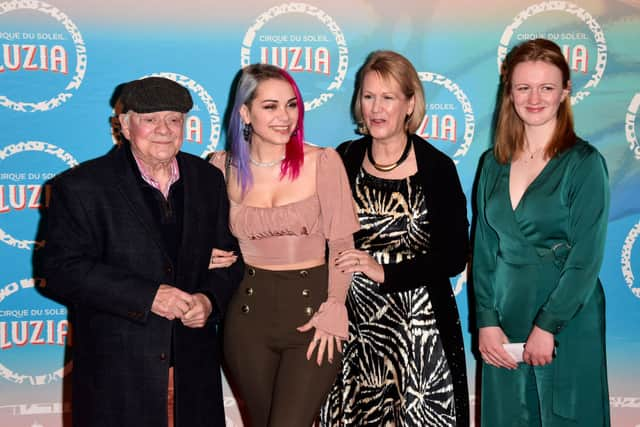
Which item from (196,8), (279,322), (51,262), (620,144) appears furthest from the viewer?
(620,144)

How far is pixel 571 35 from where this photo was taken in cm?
405

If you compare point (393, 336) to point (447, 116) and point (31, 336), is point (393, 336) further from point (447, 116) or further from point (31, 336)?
point (31, 336)

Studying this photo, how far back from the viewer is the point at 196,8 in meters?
3.86

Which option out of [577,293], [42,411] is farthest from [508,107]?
[42,411]

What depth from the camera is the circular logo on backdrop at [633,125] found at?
410 centimetres

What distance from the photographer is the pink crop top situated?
8.87 feet

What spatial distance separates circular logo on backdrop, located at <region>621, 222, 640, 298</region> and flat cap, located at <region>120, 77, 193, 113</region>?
291 cm

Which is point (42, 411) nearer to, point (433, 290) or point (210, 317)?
point (210, 317)

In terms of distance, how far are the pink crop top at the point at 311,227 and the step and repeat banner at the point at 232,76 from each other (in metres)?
1.33

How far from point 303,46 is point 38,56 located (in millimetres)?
1426

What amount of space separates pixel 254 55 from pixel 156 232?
6.00ft

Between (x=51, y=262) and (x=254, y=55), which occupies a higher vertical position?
(x=254, y=55)

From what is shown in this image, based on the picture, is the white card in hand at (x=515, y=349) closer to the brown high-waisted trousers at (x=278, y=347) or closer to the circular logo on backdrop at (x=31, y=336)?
the brown high-waisted trousers at (x=278, y=347)

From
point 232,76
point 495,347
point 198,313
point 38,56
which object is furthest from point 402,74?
point 38,56
